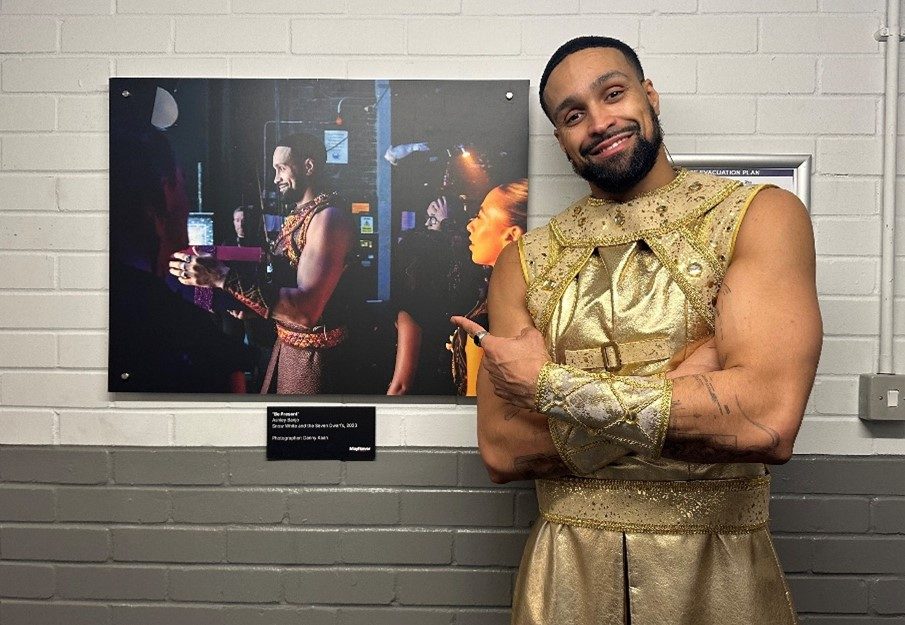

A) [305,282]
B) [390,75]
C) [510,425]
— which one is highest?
[390,75]

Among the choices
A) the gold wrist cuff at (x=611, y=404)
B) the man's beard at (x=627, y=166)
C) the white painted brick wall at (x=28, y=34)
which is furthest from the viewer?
the white painted brick wall at (x=28, y=34)

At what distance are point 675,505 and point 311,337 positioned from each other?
3.58 feet

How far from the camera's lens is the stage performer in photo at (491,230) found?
2074mm

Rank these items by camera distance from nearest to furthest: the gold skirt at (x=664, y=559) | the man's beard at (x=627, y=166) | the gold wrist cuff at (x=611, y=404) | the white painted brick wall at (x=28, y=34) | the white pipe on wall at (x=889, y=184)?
the gold wrist cuff at (x=611, y=404), the gold skirt at (x=664, y=559), the man's beard at (x=627, y=166), the white pipe on wall at (x=889, y=184), the white painted brick wall at (x=28, y=34)

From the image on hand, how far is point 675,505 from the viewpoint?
1.48 m

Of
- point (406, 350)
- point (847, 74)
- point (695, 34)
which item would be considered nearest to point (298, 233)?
point (406, 350)

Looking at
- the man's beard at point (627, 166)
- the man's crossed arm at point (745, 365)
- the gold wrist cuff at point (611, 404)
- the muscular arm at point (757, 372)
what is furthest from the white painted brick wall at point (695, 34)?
the gold wrist cuff at point (611, 404)

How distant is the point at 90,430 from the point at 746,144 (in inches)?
Answer: 79.4

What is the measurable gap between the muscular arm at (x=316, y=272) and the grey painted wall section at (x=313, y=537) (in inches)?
16.6

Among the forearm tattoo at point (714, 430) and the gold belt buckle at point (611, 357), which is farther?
the gold belt buckle at point (611, 357)

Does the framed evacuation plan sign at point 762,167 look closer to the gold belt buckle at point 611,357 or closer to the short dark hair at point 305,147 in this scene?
the gold belt buckle at point 611,357

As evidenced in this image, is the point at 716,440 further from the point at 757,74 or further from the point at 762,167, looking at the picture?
the point at 757,74

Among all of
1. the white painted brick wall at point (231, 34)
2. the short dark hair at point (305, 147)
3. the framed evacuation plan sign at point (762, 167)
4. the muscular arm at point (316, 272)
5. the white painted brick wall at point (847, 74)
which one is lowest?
the muscular arm at point (316, 272)

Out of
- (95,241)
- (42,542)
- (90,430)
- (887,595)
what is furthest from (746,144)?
(42,542)
